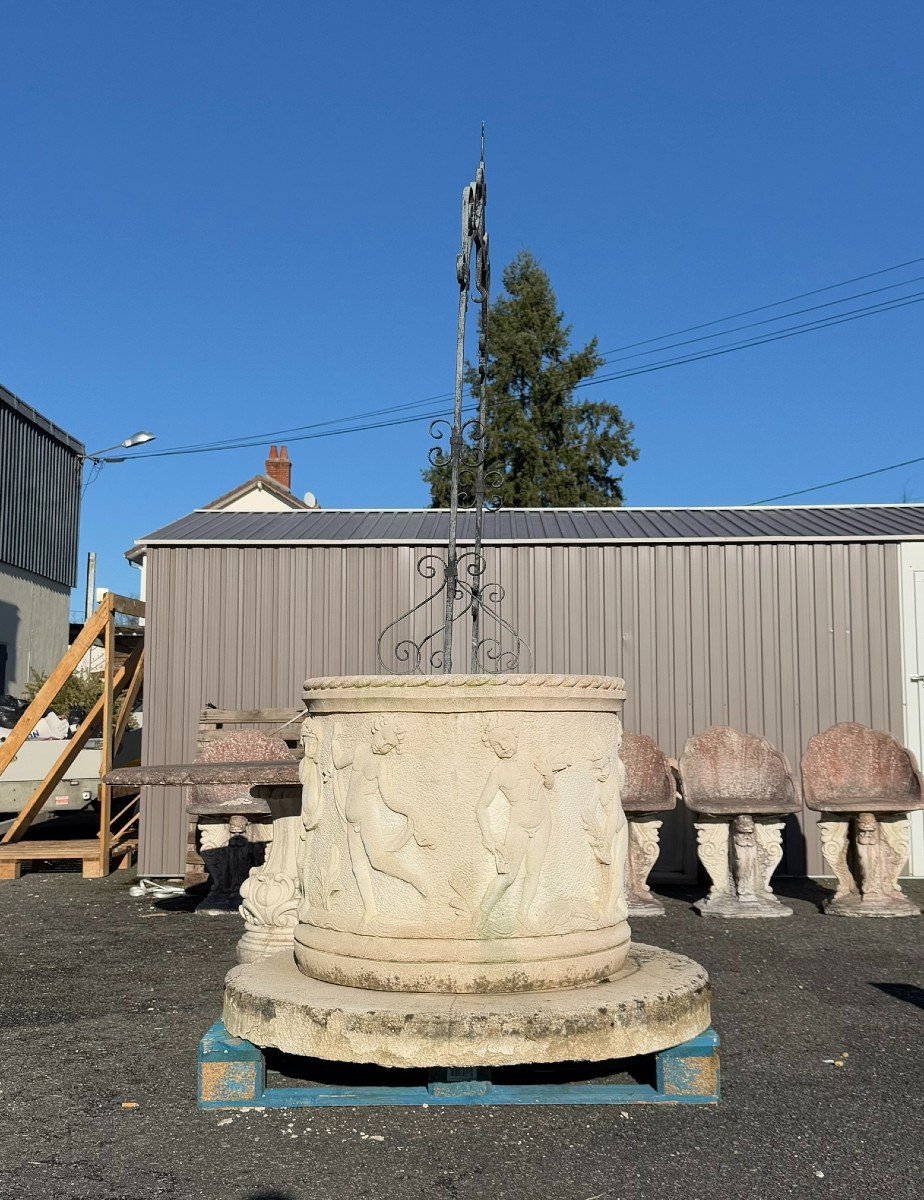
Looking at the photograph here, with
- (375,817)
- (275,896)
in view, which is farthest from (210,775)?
(375,817)

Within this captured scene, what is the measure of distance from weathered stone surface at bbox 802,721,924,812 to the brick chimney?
74.6ft

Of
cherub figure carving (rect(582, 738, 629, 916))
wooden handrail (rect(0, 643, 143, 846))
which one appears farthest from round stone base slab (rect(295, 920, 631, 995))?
wooden handrail (rect(0, 643, 143, 846))

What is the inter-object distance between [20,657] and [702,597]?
51.7ft

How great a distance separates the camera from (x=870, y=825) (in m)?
8.37

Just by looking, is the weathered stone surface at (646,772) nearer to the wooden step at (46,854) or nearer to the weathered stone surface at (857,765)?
the weathered stone surface at (857,765)

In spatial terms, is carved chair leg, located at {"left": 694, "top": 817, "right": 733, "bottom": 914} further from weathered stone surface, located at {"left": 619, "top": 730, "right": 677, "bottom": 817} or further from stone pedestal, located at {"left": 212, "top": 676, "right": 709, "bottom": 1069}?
stone pedestal, located at {"left": 212, "top": 676, "right": 709, "bottom": 1069}

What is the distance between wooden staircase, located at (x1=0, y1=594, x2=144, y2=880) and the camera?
9906 millimetres

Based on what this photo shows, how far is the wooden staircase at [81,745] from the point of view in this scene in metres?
9.91

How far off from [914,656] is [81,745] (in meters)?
8.05

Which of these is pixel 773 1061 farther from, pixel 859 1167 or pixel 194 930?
pixel 194 930

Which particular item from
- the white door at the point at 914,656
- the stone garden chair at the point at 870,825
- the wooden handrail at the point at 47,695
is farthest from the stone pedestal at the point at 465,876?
the white door at the point at 914,656

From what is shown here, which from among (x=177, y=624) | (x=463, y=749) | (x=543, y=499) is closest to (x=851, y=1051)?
(x=463, y=749)

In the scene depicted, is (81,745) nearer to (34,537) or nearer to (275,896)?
(275,896)

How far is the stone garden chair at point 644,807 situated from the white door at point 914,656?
2.78m
